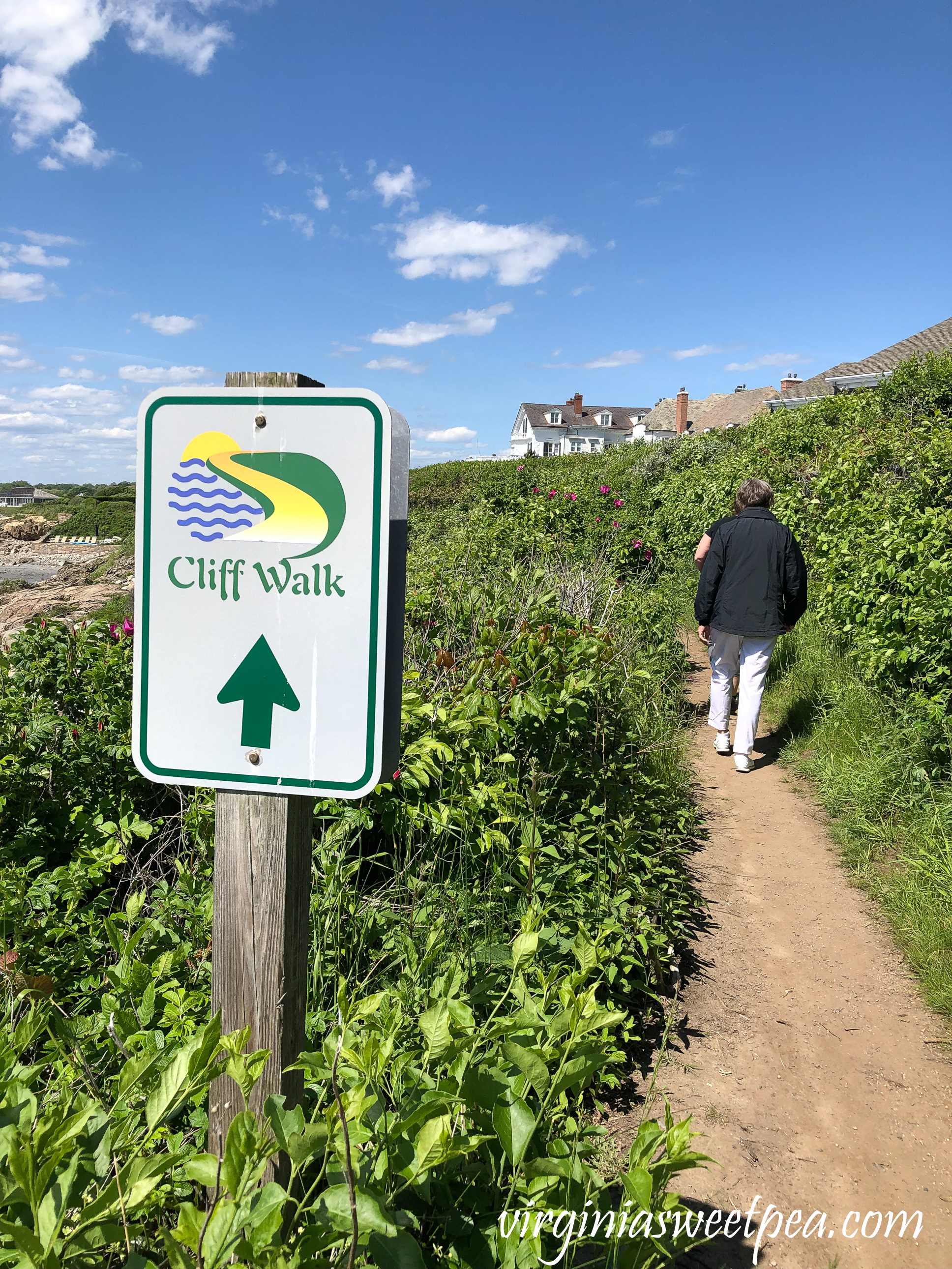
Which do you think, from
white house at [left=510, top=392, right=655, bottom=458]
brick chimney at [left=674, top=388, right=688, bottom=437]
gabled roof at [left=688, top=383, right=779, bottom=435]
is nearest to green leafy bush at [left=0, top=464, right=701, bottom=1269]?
gabled roof at [left=688, top=383, right=779, bottom=435]

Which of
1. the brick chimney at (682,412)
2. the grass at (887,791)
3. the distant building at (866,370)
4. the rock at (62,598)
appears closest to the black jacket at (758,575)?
the grass at (887,791)

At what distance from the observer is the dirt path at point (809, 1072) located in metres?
2.29

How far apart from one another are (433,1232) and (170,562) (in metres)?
1.27

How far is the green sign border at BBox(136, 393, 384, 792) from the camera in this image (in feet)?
4.27

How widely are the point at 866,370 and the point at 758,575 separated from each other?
105 ft

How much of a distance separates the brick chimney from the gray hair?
6023 centimetres

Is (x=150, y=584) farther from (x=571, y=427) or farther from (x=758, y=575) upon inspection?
(x=571, y=427)

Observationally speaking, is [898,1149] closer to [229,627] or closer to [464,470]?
[229,627]

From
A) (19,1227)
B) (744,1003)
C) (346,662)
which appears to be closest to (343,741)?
(346,662)

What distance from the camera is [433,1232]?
1.42 metres

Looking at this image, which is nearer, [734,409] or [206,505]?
[206,505]

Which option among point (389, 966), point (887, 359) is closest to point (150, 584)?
point (389, 966)

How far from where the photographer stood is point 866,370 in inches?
1282

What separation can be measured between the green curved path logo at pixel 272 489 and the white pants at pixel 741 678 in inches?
189
